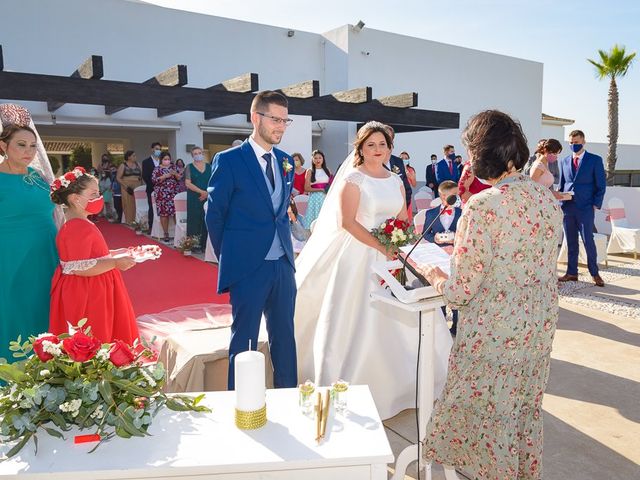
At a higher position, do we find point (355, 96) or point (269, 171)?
point (355, 96)

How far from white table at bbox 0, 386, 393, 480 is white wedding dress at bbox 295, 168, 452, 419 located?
1.48 m

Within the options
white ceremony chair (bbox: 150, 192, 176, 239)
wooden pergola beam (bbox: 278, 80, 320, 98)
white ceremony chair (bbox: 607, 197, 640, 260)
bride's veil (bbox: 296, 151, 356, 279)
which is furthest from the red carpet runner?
white ceremony chair (bbox: 607, 197, 640, 260)

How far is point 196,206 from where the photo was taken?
10047 millimetres

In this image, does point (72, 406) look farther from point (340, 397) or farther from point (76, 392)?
point (340, 397)

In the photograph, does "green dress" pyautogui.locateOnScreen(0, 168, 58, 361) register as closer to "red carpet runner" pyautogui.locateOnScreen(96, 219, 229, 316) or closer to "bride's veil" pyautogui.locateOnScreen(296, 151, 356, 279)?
"bride's veil" pyautogui.locateOnScreen(296, 151, 356, 279)

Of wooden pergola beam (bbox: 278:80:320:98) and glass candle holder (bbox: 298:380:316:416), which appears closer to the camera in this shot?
glass candle holder (bbox: 298:380:316:416)

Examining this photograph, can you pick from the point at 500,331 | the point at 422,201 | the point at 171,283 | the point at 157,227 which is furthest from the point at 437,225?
the point at 157,227

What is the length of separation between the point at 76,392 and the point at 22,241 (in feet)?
5.92

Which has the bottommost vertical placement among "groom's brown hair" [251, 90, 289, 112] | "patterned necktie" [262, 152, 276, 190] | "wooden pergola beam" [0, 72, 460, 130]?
"patterned necktie" [262, 152, 276, 190]

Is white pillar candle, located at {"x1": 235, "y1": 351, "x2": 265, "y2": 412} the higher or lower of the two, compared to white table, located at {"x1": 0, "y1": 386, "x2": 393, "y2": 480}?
higher

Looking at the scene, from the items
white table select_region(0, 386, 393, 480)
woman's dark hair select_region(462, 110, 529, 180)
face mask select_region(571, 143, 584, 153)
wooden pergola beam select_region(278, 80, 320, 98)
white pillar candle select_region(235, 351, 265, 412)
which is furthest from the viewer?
wooden pergola beam select_region(278, 80, 320, 98)

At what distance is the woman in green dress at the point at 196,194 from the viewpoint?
992 cm

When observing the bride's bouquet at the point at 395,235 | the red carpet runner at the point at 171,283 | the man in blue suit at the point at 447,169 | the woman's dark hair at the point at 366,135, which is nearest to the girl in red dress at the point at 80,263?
the bride's bouquet at the point at 395,235

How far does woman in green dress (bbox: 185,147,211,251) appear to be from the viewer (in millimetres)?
9922
